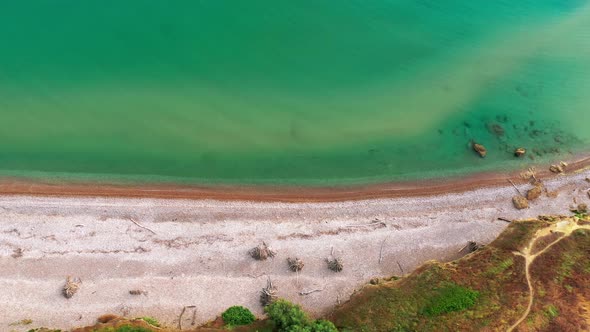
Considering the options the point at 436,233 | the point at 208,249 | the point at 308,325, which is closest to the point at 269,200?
the point at 208,249

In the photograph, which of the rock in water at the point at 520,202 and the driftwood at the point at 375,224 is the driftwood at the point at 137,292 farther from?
the rock in water at the point at 520,202

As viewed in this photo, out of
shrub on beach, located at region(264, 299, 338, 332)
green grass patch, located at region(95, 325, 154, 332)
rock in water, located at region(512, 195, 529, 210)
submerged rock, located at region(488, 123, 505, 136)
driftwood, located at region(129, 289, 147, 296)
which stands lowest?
green grass patch, located at region(95, 325, 154, 332)

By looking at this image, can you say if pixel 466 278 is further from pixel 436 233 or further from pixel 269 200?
pixel 269 200

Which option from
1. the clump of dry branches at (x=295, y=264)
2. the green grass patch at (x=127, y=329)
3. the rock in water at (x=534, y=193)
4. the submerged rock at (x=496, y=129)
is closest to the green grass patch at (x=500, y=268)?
the rock in water at (x=534, y=193)

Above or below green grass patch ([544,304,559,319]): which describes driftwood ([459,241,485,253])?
above

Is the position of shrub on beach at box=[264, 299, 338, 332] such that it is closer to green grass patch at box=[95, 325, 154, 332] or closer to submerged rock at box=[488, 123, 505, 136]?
green grass patch at box=[95, 325, 154, 332]

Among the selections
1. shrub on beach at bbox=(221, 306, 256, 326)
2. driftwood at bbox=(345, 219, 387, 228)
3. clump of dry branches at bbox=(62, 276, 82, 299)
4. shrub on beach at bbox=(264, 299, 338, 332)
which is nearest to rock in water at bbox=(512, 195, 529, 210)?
driftwood at bbox=(345, 219, 387, 228)
